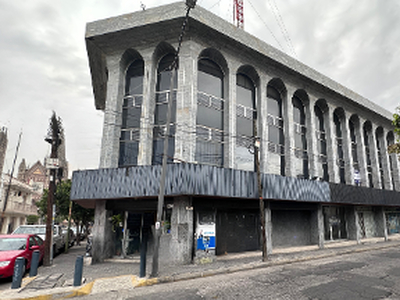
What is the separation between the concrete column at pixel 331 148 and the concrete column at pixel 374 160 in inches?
332

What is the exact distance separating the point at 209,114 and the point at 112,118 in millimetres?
6434

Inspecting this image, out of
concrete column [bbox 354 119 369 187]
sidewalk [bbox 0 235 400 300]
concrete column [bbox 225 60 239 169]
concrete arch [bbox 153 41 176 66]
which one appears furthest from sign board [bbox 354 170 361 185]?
concrete arch [bbox 153 41 176 66]

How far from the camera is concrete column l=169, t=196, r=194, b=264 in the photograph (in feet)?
42.0

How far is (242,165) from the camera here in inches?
723

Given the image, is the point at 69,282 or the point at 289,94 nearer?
the point at 69,282

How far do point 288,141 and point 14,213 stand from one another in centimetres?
4290

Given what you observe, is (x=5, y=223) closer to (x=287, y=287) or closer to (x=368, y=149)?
(x=287, y=287)

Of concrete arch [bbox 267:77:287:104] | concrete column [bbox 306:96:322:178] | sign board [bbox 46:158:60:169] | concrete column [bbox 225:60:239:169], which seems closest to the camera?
sign board [bbox 46:158:60:169]

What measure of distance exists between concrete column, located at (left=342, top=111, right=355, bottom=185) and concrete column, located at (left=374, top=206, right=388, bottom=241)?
14.3 feet

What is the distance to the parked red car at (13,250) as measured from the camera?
9.32 metres

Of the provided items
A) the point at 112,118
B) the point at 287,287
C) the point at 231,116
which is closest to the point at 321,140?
the point at 231,116

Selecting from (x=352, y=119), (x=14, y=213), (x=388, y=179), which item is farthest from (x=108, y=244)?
(x=14, y=213)

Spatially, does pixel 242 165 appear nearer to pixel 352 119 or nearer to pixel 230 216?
pixel 230 216

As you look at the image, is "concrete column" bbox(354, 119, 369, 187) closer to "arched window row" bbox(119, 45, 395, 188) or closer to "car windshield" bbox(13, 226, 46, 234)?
"arched window row" bbox(119, 45, 395, 188)
